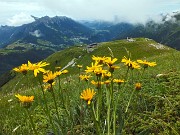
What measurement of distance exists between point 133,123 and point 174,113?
104 centimetres

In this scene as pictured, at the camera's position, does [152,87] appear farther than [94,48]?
No

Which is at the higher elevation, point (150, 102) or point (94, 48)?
point (150, 102)

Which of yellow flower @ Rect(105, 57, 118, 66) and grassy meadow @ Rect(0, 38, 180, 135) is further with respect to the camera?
grassy meadow @ Rect(0, 38, 180, 135)

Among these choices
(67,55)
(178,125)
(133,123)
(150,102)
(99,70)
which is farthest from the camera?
(67,55)

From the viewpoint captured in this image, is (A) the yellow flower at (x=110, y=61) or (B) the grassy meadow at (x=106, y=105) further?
(B) the grassy meadow at (x=106, y=105)

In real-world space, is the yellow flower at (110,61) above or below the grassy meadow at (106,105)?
above

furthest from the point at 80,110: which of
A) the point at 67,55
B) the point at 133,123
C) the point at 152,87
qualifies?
the point at 67,55

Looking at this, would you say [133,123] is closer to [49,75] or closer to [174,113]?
[174,113]

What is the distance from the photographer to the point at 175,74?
1011cm

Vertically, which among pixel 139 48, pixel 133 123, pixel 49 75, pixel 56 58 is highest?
pixel 49 75

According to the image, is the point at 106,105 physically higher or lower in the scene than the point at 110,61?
lower

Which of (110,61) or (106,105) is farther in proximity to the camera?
(106,105)

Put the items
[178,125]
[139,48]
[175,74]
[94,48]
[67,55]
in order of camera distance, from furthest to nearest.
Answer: [67,55] < [94,48] < [139,48] < [175,74] < [178,125]

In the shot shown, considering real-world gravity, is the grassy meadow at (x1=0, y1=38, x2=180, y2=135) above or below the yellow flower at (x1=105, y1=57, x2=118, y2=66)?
below
